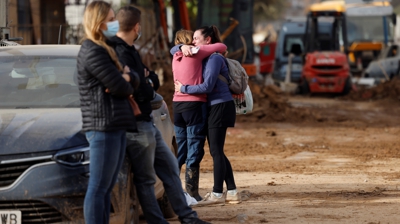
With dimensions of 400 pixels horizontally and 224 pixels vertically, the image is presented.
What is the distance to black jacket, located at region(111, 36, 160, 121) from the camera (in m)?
6.04

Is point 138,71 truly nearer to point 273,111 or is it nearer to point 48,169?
point 48,169

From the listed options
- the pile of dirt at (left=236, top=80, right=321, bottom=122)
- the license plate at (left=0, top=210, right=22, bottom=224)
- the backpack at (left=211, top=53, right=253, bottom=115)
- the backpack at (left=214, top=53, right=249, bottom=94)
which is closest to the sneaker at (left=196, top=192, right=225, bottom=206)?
the backpack at (left=211, top=53, right=253, bottom=115)

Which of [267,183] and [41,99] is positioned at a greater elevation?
[41,99]

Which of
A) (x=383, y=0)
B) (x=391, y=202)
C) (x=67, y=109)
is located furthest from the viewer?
(x=383, y=0)

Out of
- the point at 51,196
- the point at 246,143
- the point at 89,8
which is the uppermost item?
the point at 89,8

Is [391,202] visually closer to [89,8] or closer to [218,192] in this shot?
[218,192]

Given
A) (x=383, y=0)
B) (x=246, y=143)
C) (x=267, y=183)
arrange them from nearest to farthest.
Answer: (x=267, y=183)
(x=246, y=143)
(x=383, y=0)

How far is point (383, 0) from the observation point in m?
42.6

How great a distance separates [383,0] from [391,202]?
116ft

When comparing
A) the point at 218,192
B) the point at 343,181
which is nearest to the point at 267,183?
the point at 343,181

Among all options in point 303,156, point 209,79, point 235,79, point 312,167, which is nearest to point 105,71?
point 209,79

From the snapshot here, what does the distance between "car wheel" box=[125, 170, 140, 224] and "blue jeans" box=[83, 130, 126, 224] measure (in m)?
0.47

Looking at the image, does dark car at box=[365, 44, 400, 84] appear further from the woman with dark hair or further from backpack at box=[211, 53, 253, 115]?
the woman with dark hair

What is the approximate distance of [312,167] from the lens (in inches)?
474
